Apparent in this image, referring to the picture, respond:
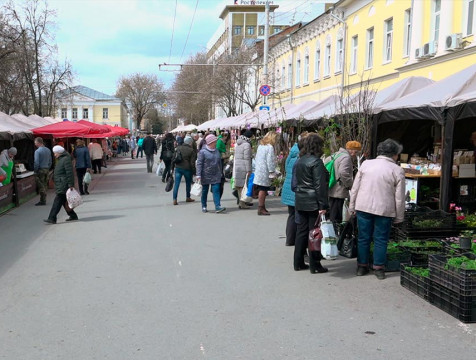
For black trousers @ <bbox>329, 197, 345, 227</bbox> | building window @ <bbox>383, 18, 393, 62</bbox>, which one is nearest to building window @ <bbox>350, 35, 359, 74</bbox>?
building window @ <bbox>383, 18, 393, 62</bbox>

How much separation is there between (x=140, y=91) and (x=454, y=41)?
6989cm

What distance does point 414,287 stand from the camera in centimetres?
580

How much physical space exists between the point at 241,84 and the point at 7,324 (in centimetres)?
3357

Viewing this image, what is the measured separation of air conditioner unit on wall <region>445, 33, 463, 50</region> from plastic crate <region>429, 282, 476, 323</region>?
40.7ft

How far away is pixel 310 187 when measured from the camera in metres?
6.41

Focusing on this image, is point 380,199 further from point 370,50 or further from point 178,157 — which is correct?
point 370,50

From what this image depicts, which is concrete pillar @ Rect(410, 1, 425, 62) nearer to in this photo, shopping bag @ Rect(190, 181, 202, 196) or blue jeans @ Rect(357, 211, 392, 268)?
shopping bag @ Rect(190, 181, 202, 196)

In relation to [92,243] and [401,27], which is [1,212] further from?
[401,27]

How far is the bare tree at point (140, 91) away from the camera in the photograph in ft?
266

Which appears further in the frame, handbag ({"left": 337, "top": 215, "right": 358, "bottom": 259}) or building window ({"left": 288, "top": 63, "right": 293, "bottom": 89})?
building window ({"left": 288, "top": 63, "right": 293, "bottom": 89})

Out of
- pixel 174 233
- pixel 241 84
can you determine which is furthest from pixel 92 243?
pixel 241 84

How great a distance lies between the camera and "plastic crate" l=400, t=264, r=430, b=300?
217 inches

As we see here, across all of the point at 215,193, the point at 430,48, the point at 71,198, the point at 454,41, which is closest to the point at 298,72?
the point at 430,48

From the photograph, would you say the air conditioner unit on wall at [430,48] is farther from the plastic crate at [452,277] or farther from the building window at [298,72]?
the building window at [298,72]
